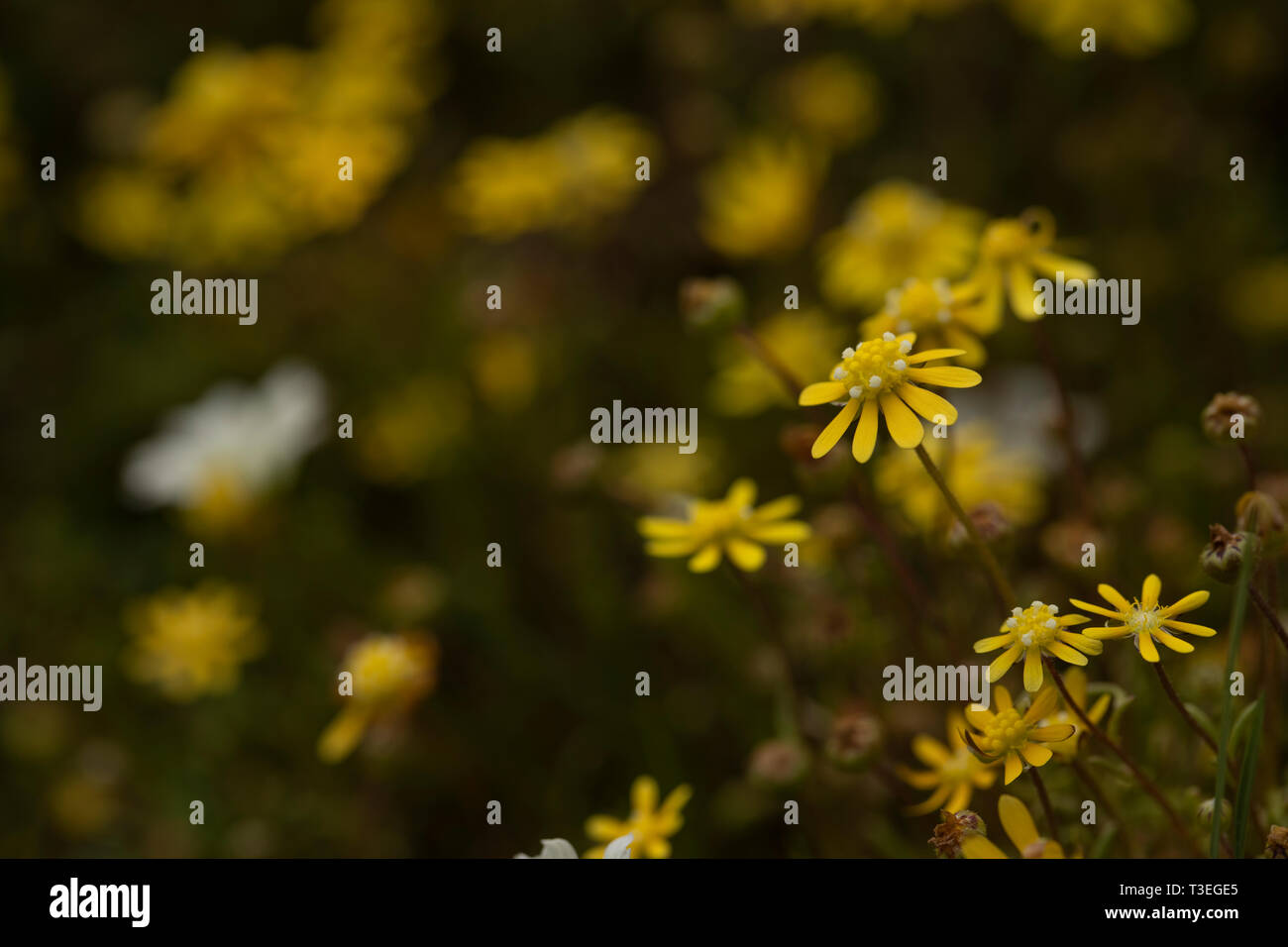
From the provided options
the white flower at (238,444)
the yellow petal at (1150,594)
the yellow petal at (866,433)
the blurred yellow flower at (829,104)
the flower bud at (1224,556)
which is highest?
the blurred yellow flower at (829,104)

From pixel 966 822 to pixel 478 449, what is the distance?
83.7 inches

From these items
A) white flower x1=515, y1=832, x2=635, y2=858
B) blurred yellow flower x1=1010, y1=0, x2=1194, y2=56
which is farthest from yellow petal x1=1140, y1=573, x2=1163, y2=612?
blurred yellow flower x1=1010, y1=0, x2=1194, y2=56

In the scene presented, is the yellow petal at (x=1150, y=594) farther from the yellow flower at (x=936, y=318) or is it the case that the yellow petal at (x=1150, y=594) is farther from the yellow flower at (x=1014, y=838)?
the yellow flower at (x=936, y=318)

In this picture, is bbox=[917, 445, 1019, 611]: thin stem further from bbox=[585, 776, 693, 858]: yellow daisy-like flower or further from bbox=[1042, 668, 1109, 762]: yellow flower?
bbox=[585, 776, 693, 858]: yellow daisy-like flower

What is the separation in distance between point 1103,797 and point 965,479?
2.24 feet

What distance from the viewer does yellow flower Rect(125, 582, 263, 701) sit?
2.39m

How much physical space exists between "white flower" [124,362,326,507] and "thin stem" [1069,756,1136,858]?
2048 millimetres

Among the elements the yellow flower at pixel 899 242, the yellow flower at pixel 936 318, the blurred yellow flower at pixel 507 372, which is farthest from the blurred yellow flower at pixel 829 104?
the yellow flower at pixel 936 318

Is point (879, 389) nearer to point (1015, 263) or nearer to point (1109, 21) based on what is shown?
point (1015, 263)

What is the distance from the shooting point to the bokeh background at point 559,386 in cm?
197

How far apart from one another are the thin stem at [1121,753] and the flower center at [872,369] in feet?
1.06

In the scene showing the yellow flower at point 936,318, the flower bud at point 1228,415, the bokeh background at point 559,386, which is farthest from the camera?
the bokeh background at point 559,386

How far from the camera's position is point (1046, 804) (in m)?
1.27

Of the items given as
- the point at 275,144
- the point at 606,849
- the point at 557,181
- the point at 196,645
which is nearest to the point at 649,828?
the point at 606,849
